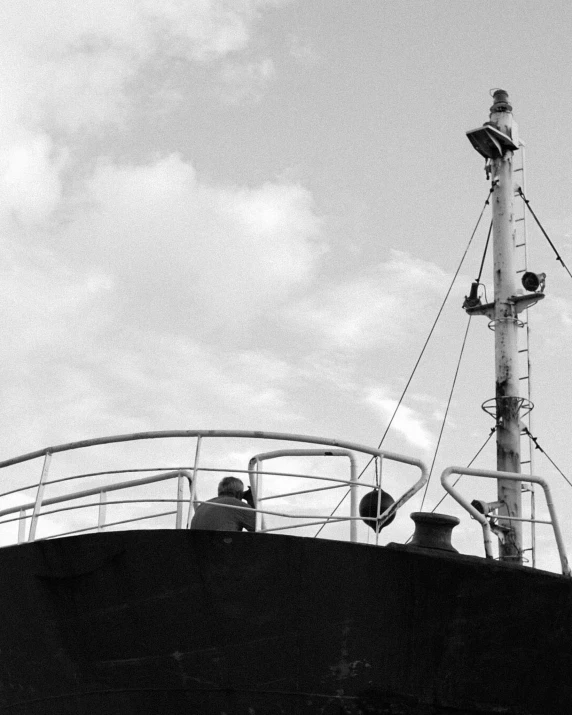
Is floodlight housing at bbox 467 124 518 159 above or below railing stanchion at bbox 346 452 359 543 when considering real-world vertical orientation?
above

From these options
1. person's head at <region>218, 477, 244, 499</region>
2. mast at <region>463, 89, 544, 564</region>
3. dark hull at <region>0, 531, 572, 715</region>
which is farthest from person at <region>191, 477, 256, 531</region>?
mast at <region>463, 89, 544, 564</region>

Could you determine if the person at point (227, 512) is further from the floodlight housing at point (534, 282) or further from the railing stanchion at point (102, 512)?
the floodlight housing at point (534, 282)

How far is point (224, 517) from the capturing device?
1018 cm

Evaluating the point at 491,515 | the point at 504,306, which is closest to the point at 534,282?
the point at 504,306

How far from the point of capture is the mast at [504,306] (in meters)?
14.5

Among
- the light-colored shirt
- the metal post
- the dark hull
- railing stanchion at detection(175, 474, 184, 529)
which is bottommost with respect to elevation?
the dark hull

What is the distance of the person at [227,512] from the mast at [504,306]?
181 inches

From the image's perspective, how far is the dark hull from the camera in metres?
9.73

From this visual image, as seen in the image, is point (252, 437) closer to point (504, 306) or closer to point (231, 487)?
point (231, 487)

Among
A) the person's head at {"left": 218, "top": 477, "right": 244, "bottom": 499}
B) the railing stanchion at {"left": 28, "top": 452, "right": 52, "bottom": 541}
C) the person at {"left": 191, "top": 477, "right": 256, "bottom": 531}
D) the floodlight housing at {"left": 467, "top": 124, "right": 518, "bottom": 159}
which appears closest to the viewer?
the person at {"left": 191, "top": 477, "right": 256, "bottom": 531}

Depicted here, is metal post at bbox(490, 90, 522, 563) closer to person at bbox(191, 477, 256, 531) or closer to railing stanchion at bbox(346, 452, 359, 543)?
railing stanchion at bbox(346, 452, 359, 543)

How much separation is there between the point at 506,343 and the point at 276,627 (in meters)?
7.23

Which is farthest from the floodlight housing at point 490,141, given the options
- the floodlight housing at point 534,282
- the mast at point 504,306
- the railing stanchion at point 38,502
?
the railing stanchion at point 38,502

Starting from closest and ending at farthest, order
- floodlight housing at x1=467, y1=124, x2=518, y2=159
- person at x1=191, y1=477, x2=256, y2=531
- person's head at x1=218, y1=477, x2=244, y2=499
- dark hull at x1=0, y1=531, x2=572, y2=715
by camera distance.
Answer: dark hull at x1=0, y1=531, x2=572, y2=715 → person at x1=191, y1=477, x2=256, y2=531 → person's head at x1=218, y1=477, x2=244, y2=499 → floodlight housing at x1=467, y1=124, x2=518, y2=159
